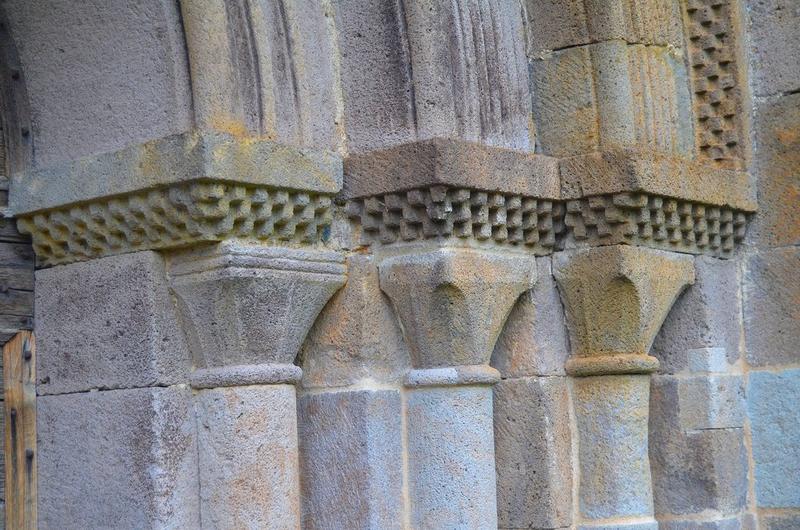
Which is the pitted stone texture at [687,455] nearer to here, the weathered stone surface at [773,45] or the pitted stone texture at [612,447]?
the pitted stone texture at [612,447]

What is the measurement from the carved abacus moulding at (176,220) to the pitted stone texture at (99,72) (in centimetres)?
21

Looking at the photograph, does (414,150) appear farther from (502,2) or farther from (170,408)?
(170,408)

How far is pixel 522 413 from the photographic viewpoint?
4.65 metres

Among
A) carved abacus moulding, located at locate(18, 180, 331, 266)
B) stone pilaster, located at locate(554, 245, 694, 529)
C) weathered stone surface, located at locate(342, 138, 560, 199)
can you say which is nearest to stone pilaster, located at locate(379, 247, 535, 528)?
weathered stone surface, located at locate(342, 138, 560, 199)

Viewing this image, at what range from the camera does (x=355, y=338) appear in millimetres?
4367

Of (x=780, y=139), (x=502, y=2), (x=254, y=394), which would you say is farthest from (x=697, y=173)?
(x=254, y=394)

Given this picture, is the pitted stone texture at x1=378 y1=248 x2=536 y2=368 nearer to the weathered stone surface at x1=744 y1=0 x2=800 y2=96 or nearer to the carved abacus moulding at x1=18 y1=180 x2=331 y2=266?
the carved abacus moulding at x1=18 y1=180 x2=331 y2=266

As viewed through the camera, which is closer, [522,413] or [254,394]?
[254,394]

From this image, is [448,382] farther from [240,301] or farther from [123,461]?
[123,461]

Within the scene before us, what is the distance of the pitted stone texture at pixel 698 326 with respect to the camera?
16.6 feet

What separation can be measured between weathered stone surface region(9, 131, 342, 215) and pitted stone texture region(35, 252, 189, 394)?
0.79 feet

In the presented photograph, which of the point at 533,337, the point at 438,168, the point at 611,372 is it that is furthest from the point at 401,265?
the point at 611,372

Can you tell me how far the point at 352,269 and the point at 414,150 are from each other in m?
0.46

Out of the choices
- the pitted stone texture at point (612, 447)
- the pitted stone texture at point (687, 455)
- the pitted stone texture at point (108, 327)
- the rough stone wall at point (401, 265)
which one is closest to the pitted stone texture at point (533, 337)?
the rough stone wall at point (401, 265)
